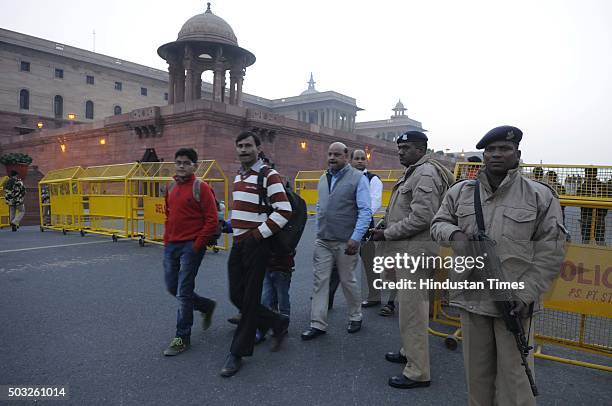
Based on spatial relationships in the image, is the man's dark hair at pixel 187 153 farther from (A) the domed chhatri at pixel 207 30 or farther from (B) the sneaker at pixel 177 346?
(A) the domed chhatri at pixel 207 30

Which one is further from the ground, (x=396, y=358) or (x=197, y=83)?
(x=197, y=83)

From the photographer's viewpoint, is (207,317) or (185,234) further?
(207,317)

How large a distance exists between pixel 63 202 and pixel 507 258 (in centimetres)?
1321

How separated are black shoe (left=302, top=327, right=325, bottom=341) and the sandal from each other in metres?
1.08

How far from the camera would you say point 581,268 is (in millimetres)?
3350

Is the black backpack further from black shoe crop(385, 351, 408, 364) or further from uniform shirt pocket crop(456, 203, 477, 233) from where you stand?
uniform shirt pocket crop(456, 203, 477, 233)

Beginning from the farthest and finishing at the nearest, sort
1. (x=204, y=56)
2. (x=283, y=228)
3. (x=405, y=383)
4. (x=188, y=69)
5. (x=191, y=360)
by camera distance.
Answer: (x=204, y=56), (x=188, y=69), (x=191, y=360), (x=283, y=228), (x=405, y=383)

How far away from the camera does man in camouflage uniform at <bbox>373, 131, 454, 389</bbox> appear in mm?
2984

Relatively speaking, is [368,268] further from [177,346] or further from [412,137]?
[177,346]

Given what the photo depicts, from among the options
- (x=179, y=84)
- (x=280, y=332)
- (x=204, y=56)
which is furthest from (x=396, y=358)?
(x=204, y=56)

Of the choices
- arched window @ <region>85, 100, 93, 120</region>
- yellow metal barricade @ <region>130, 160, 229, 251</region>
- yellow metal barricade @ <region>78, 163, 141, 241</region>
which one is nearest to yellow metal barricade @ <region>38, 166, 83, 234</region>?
yellow metal barricade @ <region>78, 163, 141, 241</region>

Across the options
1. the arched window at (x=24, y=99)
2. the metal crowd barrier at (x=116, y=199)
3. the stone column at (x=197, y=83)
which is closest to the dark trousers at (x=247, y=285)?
the metal crowd barrier at (x=116, y=199)

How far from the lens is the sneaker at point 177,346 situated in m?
3.47

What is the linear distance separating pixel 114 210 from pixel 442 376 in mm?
9670
